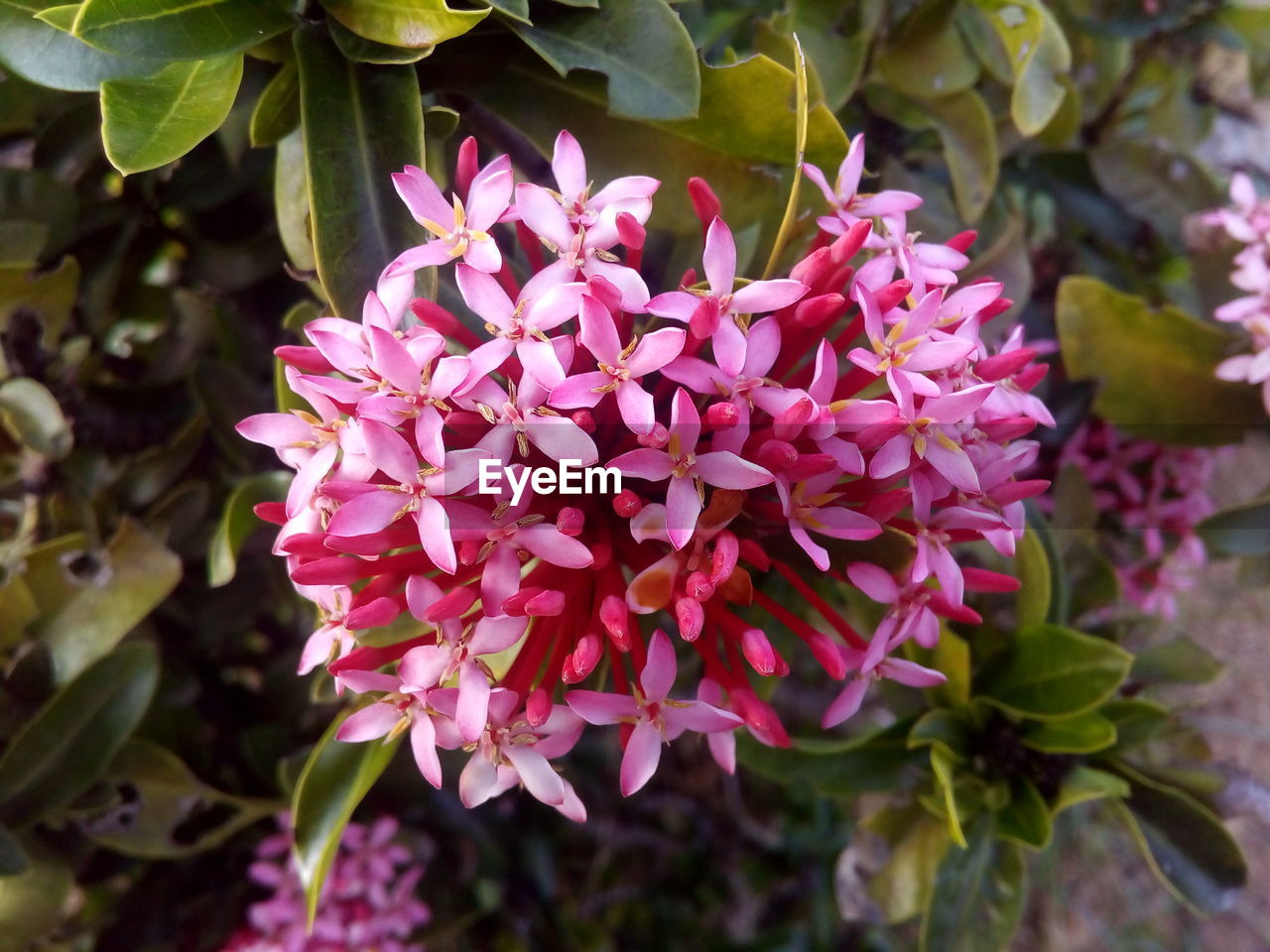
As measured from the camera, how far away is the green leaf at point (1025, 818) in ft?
2.73

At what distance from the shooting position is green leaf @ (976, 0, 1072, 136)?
770mm

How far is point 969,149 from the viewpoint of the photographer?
3.00ft

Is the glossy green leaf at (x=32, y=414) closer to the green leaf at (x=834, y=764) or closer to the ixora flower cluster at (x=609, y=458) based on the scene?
the ixora flower cluster at (x=609, y=458)

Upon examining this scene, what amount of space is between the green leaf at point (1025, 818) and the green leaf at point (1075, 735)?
5 centimetres

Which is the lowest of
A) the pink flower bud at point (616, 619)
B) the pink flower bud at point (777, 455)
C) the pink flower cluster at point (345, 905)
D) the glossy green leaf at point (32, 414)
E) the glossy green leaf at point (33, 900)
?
the pink flower cluster at point (345, 905)

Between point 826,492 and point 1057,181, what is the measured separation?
93 centimetres

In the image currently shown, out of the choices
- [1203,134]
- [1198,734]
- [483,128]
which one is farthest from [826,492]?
[1203,134]

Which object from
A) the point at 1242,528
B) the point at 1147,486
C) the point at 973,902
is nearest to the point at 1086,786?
the point at 973,902

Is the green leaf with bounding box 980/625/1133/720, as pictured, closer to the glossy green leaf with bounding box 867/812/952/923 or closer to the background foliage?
the background foliage

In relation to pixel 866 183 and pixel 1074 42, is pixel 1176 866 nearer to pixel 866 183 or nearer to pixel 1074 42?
pixel 866 183

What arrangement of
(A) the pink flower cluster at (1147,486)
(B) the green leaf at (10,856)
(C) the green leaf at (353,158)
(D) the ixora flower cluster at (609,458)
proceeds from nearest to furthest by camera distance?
(D) the ixora flower cluster at (609,458) < (C) the green leaf at (353,158) < (B) the green leaf at (10,856) < (A) the pink flower cluster at (1147,486)

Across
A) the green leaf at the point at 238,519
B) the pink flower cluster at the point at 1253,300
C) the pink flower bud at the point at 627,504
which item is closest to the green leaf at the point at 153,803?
the green leaf at the point at 238,519

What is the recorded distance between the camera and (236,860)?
1.18 metres

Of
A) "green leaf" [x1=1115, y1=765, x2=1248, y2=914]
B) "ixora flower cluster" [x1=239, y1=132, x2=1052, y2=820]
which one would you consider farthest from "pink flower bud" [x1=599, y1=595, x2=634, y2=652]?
"green leaf" [x1=1115, y1=765, x2=1248, y2=914]
